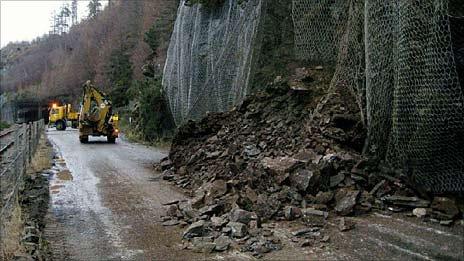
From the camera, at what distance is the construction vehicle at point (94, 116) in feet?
73.9

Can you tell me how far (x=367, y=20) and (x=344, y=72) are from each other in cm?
136

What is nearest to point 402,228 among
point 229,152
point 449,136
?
point 449,136

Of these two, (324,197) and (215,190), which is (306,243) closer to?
(324,197)

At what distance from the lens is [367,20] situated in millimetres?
7602

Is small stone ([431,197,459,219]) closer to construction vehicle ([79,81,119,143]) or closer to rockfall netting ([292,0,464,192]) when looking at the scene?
rockfall netting ([292,0,464,192])

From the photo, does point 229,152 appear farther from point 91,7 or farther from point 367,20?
point 91,7

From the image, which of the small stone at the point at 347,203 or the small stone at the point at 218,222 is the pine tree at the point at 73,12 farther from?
the small stone at the point at 347,203

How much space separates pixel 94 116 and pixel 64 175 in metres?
10.9

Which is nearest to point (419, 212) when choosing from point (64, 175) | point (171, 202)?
point (171, 202)

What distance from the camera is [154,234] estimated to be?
22.0ft

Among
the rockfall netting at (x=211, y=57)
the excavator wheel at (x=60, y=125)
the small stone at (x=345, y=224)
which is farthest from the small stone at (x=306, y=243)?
the excavator wheel at (x=60, y=125)

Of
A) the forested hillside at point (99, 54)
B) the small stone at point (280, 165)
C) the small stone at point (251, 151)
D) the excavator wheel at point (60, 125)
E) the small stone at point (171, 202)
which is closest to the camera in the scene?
the small stone at point (280, 165)

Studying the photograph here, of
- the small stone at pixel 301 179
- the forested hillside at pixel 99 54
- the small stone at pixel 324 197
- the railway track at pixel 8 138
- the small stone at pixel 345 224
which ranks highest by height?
the forested hillside at pixel 99 54

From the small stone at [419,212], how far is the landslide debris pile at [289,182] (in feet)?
0.04
